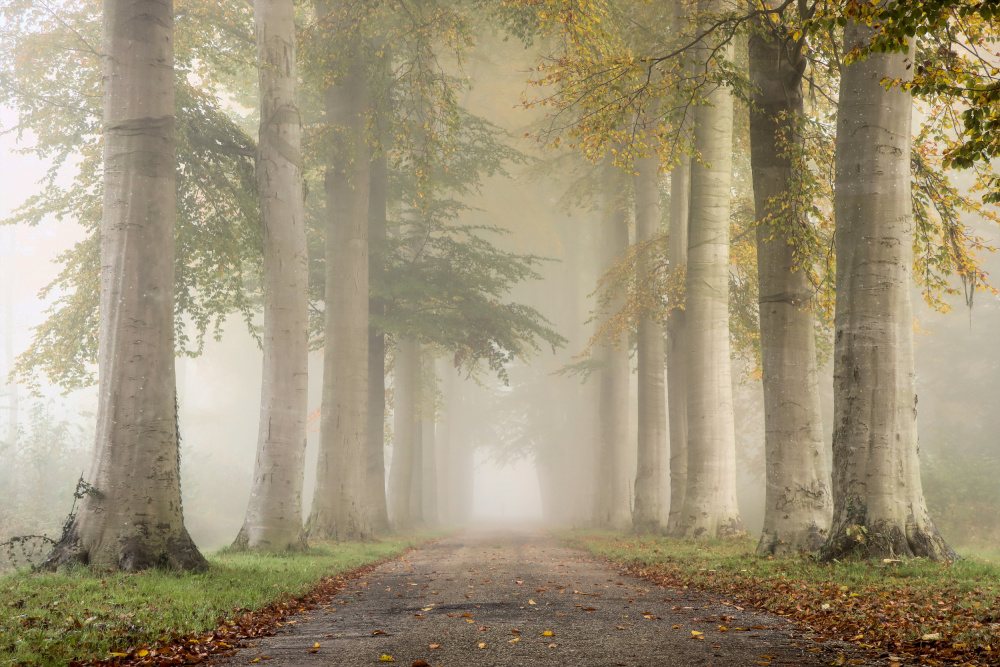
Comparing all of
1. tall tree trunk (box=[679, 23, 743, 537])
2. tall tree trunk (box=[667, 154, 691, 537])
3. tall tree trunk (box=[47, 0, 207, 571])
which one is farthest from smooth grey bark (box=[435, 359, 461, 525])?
tall tree trunk (box=[47, 0, 207, 571])

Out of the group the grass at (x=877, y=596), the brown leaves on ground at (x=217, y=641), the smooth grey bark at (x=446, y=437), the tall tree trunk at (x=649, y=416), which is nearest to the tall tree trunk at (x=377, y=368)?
the tall tree trunk at (x=649, y=416)

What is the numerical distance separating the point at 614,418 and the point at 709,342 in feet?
28.9

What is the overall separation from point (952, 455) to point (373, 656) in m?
21.4

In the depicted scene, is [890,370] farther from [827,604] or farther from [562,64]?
[562,64]

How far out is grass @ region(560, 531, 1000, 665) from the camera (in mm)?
4258

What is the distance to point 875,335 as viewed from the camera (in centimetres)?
734

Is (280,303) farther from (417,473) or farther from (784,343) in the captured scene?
(417,473)

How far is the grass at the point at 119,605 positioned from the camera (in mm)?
4113

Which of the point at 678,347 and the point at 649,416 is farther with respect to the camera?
the point at 649,416

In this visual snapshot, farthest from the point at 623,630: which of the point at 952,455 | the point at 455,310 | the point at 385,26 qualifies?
the point at 952,455

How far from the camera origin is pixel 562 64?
1088 centimetres

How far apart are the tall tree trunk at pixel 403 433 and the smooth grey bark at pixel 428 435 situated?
89.1 inches

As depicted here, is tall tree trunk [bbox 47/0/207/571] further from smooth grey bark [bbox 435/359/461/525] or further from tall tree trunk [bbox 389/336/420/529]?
smooth grey bark [bbox 435/359/461/525]

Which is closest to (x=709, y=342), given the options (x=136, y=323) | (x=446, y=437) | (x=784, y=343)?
(x=784, y=343)
